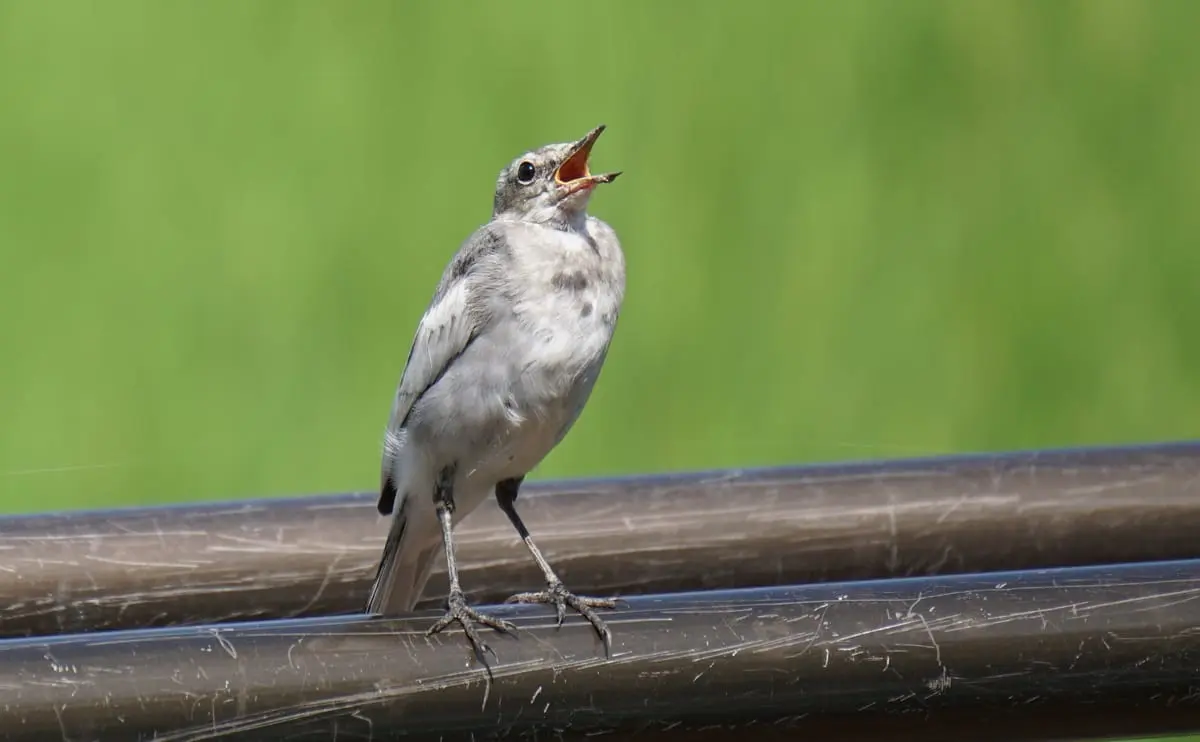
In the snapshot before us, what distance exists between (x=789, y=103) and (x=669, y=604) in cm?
414

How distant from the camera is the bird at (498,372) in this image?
2.48 metres

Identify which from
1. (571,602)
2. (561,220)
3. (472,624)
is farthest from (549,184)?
(472,624)

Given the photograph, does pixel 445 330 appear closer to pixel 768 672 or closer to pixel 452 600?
pixel 452 600

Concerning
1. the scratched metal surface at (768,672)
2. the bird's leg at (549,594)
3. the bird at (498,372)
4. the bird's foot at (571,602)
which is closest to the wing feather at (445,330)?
the bird at (498,372)

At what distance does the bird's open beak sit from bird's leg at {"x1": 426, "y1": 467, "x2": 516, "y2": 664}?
22.0 inches

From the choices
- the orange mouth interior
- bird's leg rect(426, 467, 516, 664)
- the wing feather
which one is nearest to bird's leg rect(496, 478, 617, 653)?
bird's leg rect(426, 467, 516, 664)

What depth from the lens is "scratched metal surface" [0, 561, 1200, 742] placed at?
1772 millimetres

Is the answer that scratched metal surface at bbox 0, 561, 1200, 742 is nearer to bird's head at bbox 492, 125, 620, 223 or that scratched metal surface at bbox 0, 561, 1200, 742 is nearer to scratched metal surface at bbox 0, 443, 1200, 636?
scratched metal surface at bbox 0, 443, 1200, 636

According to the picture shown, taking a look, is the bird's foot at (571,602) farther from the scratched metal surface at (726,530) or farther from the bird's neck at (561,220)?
the bird's neck at (561,220)

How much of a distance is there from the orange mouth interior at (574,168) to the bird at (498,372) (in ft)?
0.08

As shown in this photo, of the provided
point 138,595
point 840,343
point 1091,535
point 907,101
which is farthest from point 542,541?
point 907,101

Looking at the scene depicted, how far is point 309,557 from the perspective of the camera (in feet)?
8.23

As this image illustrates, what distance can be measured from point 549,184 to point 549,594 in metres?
0.78

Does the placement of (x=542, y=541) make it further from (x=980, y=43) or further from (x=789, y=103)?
(x=980, y=43)
